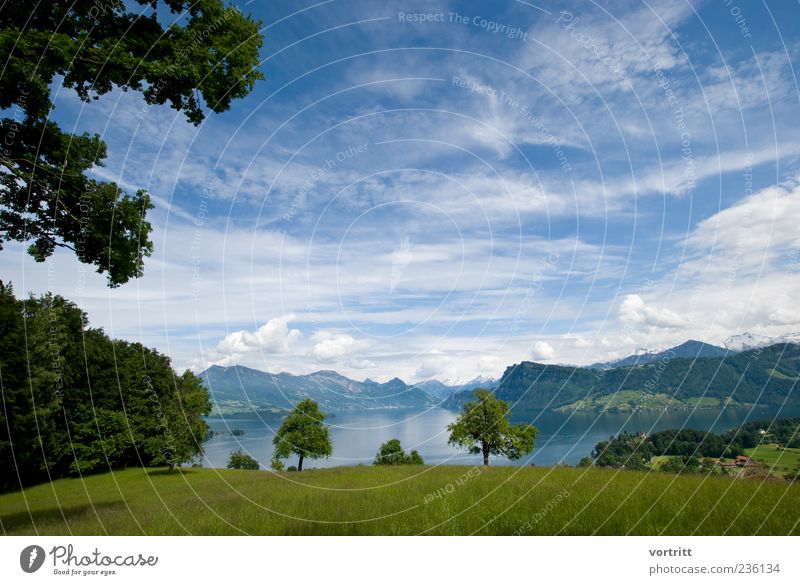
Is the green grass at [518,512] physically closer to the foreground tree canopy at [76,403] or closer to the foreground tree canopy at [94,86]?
the foreground tree canopy at [94,86]

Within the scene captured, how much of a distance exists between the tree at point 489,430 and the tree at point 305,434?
1700 centimetres

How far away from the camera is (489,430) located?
117 feet

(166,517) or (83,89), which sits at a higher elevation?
(83,89)

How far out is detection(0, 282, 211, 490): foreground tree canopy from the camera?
29.7 m

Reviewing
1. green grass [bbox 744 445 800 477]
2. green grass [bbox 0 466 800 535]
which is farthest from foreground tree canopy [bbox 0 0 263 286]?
green grass [bbox 744 445 800 477]

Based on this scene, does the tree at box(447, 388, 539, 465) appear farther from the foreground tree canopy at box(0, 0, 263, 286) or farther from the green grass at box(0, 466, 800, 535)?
the foreground tree canopy at box(0, 0, 263, 286)

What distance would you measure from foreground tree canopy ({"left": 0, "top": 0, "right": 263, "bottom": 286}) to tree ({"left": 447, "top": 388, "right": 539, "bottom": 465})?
2868 cm

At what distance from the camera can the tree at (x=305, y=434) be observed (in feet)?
155

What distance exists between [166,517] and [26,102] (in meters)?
9.37

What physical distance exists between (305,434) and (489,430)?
22.4m

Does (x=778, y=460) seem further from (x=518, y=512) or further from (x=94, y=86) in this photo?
(x=94, y=86)
